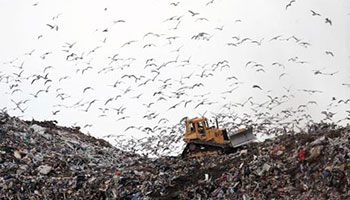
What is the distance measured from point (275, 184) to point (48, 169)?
23.8 feet

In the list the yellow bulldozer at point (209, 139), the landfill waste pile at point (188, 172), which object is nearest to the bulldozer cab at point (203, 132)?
the yellow bulldozer at point (209, 139)

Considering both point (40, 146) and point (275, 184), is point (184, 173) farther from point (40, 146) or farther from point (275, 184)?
point (40, 146)

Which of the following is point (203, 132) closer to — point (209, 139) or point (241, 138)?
point (209, 139)

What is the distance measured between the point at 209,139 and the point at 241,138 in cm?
100

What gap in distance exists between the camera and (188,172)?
39.2 ft

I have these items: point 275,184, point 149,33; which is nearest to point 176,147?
point 149,33

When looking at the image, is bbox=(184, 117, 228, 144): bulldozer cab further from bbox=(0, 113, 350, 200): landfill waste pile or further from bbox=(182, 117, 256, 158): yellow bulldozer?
bbox=(0, 113, 350, 200): landfill waste pile

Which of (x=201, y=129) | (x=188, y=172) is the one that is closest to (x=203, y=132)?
(x=201, y=129)

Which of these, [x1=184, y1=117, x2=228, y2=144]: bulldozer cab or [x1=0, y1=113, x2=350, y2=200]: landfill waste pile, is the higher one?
[x1=184, y1=117, x2=228, y2=144]: bulldozer cab

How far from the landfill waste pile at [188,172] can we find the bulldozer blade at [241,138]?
28cm

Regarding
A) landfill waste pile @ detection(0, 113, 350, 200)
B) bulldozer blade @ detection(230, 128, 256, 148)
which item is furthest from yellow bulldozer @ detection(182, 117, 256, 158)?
landfill waste pile @ detection(0, 113, 350, 200)

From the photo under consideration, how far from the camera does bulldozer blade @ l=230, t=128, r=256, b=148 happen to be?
1471 cm

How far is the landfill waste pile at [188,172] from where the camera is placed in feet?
29.3

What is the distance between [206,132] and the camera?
14820 millimetres
